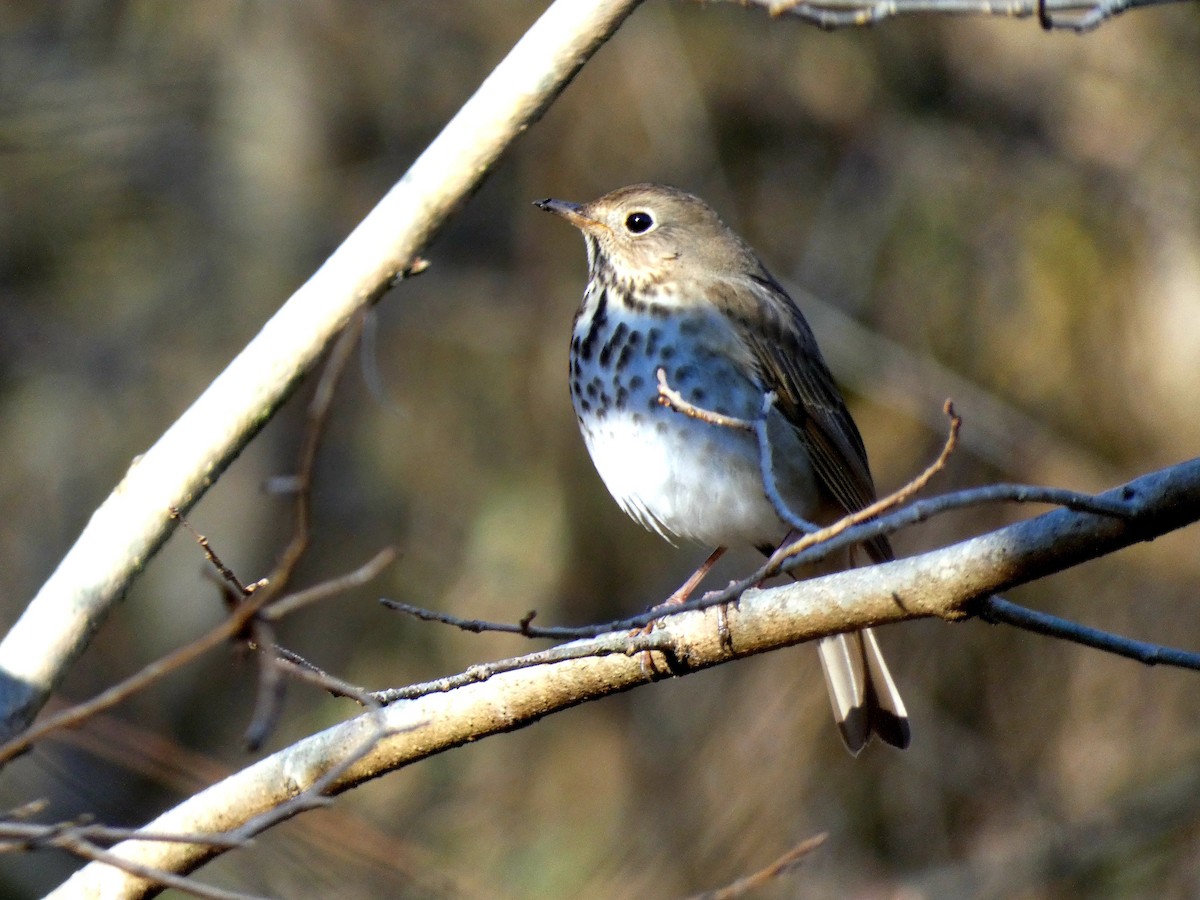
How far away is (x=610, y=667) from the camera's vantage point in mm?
2693

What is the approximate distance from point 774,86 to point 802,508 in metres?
4.15

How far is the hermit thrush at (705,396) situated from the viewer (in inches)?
151

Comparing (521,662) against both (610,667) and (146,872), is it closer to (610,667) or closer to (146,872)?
(610,667)

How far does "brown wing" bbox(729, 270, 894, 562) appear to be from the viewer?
4062 mm

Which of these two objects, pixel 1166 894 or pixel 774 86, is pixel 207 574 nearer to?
pixel 1166 894

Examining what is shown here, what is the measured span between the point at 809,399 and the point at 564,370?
3.15 m

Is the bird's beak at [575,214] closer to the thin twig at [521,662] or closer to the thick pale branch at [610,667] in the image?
the thick pale branch at [610,667]

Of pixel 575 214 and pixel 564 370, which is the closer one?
pixel 575 214

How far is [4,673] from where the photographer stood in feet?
8.58

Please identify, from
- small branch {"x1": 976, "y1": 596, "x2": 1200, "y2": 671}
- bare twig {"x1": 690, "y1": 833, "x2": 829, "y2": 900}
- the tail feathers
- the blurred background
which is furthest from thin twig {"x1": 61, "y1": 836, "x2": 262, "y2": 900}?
the blurred background

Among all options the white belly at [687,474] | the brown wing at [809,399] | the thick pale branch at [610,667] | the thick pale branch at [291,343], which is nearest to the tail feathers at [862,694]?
the brown wing at [809,399]

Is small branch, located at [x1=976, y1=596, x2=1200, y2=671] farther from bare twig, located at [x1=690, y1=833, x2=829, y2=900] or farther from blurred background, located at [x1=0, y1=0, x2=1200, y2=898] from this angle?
blurred background, located at [x1=0, y1=0, x2=1200, y2=898]

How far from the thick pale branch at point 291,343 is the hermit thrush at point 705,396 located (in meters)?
1.08

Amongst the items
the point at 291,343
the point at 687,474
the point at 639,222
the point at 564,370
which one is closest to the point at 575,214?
the point at 639,222
